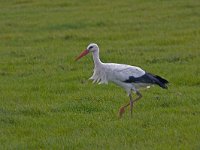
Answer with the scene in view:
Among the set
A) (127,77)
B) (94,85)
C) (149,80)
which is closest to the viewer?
(149,80)

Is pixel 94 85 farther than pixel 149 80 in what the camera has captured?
Yes

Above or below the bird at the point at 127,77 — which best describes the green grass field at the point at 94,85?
below

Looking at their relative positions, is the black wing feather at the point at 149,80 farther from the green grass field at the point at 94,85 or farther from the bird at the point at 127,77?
the green grass field at the point at 94,85

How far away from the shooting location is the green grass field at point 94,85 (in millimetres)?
7820

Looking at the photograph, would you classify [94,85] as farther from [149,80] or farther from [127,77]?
[149,80]

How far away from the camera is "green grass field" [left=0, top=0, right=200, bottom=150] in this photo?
7.82 metres

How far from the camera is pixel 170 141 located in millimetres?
7406

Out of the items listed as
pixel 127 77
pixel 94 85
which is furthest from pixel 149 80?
pixel 94 85

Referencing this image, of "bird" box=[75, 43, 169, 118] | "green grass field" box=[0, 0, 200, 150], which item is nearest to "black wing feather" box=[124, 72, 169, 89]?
"bird" box=[75, 43, 169, 118]

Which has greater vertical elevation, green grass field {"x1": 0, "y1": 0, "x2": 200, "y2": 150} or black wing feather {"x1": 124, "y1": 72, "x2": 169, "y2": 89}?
black wing feather {"x1": 124, "y1": 72, "x2": 169, "y2": 89}

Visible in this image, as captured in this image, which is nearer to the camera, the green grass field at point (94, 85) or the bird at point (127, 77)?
the green grass field at point (94, 85)

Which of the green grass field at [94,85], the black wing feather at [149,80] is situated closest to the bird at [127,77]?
the black wing feather at [149,80]

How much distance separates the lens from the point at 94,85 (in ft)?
37.8

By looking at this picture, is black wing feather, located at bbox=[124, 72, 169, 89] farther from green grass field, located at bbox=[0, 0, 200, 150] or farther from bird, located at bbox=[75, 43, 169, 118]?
green grass field, located at bbox=[0, 0, 200, 150]
